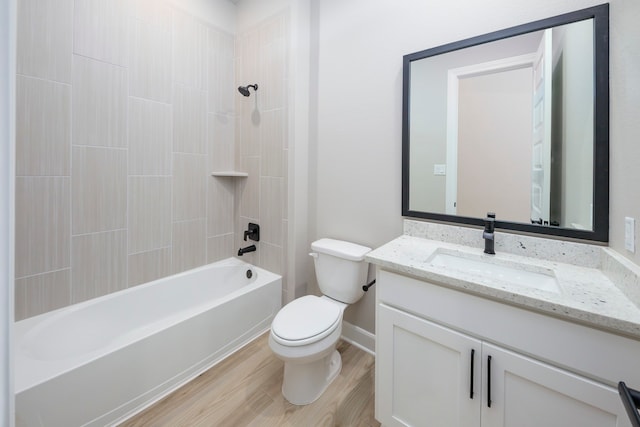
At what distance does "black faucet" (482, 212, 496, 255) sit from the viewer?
130 centimetres

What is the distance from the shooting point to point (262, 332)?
2.12 metres

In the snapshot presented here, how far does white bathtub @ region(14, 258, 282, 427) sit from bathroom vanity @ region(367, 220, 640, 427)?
1.08m

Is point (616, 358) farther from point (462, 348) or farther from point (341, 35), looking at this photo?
point (341, 35)

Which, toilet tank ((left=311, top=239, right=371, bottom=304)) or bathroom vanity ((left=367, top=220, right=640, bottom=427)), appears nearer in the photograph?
bathroom vanity ((left=367, top=220, right=640, bottom=427))

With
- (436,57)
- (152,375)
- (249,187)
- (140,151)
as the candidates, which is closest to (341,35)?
(436,57)

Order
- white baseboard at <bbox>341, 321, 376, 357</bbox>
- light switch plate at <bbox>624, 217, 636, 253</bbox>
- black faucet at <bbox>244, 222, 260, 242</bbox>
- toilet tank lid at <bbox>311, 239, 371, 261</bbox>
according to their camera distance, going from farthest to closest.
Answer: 1. black faucet at <bbox>244, 222, 260, 242</bbox>
2. white baseboard at <bbox>341, 321, 376, 357</bbox>
3. toilet tank lid at <bbox>311, 239, 371, 261</bbox>
4. light switch plate at <bbox>624, 217, 636, 253</bbox>

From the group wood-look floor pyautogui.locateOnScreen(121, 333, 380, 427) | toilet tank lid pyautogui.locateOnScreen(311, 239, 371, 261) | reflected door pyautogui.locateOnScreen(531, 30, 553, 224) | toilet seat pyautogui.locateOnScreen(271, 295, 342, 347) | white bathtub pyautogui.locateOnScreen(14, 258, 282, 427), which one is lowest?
wood-look floor pyautogui.locateOnScreen(121, 333, 380, 427)

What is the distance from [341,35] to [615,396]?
86.8 inches

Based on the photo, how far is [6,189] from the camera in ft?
1.09

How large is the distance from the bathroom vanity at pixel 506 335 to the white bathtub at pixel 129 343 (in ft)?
3.55

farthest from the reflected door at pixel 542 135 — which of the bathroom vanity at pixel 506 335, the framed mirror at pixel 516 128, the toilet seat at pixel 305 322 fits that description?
the toilet seat at pixel 305 322

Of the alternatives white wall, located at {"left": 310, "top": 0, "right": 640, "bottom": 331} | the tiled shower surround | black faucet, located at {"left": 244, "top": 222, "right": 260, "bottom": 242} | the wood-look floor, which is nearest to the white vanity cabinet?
the wood-look floor

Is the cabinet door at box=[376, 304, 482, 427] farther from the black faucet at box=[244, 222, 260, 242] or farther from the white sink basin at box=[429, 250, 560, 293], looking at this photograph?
the black faucet at box=[244, 222, 260, 242]

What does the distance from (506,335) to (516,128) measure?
966 mm
